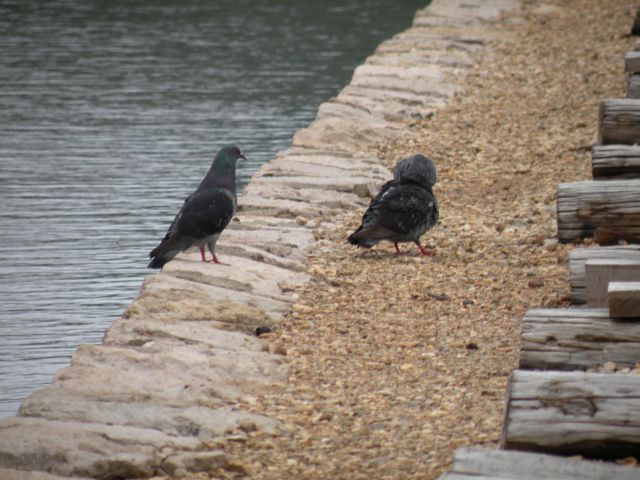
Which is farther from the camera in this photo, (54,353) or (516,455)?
(54,353)

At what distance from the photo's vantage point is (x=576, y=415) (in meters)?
4.23

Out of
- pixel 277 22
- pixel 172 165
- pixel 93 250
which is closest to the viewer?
pixel 93 250

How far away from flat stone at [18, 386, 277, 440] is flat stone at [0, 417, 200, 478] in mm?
91

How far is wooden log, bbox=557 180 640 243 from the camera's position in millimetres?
6859

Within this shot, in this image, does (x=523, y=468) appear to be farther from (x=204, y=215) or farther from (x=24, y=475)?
(x=204, y=215)

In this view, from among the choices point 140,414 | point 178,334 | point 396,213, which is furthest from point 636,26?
point 140,414

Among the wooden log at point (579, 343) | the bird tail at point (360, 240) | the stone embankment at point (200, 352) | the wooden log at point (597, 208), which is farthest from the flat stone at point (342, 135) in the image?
the wooden log at point (579, 343)

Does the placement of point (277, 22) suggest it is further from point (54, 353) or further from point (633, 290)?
point (633, 290)

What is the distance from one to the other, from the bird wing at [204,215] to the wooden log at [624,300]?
8.02 ft

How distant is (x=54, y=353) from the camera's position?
676 centimetres

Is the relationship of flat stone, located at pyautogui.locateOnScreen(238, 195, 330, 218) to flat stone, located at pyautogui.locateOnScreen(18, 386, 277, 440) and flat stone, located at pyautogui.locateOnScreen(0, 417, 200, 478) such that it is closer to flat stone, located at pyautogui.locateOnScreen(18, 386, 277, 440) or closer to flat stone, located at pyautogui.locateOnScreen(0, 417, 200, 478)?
flat stone, located at pyautogui.locateOnScreen(18, 386, 277, 440)

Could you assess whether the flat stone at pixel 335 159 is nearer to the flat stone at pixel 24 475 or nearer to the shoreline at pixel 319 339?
the shoreline at pixel 319 339

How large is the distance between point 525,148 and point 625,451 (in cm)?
608

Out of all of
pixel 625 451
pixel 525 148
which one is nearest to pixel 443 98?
pixel 525 148
